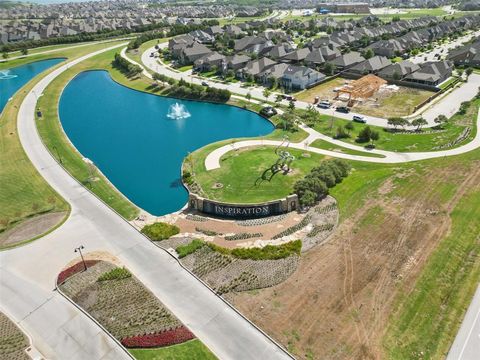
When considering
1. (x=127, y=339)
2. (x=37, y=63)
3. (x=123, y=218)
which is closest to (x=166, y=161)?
(x=123, y=218)

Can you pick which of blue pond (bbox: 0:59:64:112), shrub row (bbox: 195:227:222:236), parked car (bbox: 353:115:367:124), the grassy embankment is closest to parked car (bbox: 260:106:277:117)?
parked car (bbox: 353:115:367:124)

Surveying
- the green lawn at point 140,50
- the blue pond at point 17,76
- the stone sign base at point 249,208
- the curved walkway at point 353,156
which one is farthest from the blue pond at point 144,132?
the green lawn at point 140,50

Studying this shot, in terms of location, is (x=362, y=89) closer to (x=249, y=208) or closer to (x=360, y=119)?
(x=360, y=119)

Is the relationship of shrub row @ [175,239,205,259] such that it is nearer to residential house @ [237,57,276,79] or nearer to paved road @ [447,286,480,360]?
paved road @ [447,286,480,360]

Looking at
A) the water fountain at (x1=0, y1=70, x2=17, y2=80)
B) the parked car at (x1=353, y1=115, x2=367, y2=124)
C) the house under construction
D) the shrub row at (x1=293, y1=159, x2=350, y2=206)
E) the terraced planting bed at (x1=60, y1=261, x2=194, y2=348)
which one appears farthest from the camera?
the water fountain at (x1=0, y1=70, x2=17, y2=80)

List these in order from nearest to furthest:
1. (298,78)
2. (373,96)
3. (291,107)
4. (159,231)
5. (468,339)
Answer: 1. (468,339)
2. (159,231)
3. (291,107)
4. (373,96)
5. (298,78)

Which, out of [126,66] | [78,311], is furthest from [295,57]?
[78,311]
